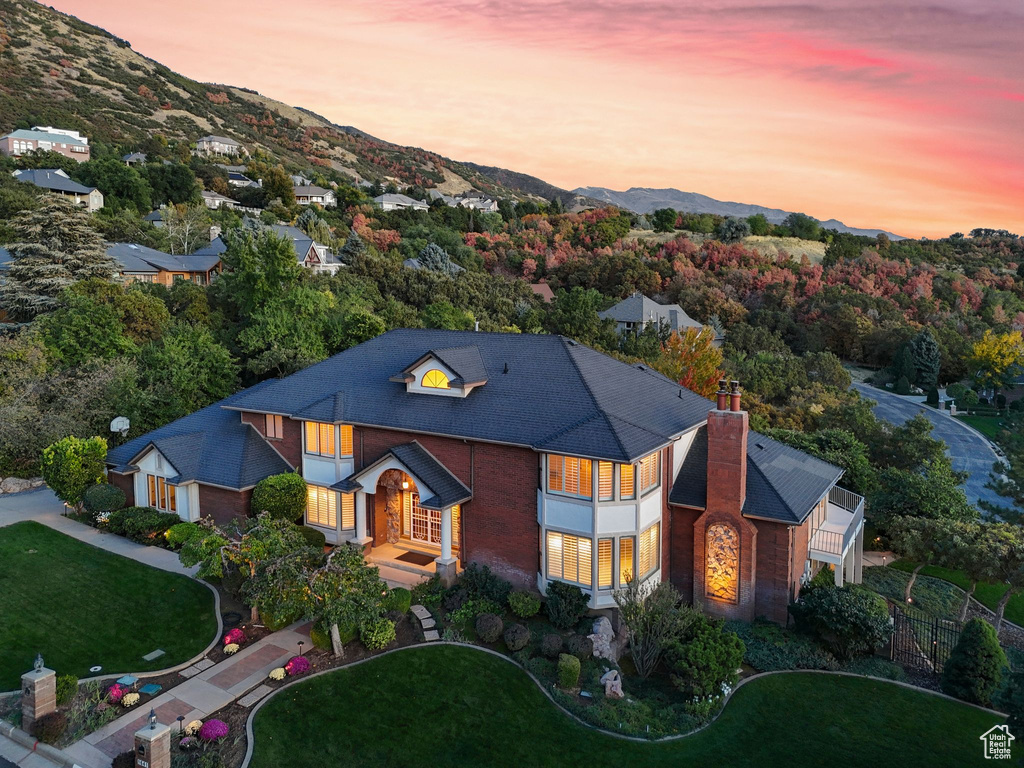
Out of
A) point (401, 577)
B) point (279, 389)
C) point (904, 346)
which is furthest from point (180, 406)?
point (904, 346)

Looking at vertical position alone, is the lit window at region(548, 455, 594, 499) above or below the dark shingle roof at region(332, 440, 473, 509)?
above

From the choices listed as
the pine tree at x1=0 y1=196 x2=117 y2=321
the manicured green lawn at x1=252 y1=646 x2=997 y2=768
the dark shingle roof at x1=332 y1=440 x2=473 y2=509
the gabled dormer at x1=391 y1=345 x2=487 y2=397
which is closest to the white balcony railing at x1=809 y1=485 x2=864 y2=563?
the manicured green lawn at x1=252 y1=646 x2=997 y2=768

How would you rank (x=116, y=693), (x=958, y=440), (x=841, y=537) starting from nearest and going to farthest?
(x=116, y=693) → (x=841, y=537) → (x=958, y=440)

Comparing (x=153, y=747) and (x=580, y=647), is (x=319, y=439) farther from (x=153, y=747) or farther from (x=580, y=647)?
(x=153, y=747)

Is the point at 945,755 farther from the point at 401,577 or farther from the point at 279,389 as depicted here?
the point at 279,389

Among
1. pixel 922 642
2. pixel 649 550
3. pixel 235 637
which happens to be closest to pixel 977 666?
pixel 922 642

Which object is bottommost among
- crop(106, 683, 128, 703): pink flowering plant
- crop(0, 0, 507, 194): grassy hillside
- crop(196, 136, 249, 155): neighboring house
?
crop(106, 683, 128, 703): pink flowering plant

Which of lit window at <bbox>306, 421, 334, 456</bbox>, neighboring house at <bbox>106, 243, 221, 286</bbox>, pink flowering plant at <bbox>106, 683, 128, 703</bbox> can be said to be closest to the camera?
pink flowering plant at <bbox>106, 683, 128, 703</bbox>

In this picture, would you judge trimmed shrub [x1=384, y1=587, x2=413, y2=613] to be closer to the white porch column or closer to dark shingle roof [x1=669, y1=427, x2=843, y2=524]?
the white porch column
